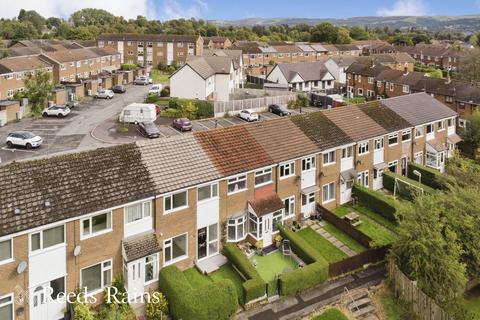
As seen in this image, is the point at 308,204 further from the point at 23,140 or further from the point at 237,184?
the point at 23,140

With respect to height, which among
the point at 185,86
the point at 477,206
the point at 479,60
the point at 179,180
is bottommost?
the point at 477,206

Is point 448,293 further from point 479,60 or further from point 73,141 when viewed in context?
point 479,60

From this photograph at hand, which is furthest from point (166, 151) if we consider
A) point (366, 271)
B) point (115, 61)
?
point (115, 61)

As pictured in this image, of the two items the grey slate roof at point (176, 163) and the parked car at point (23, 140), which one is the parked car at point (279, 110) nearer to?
the parked car at point (23, 140)

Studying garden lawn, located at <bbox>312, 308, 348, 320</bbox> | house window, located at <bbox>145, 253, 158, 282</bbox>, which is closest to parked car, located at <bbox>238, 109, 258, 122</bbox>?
house window, located at <bbox>145, 253, 158, 282</bbox>

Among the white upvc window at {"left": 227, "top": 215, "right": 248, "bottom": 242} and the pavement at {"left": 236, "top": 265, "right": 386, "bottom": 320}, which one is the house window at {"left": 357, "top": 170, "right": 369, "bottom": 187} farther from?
the white upvc window at {"left": 227, "top": 215, "right": 248, "bottom": 242}

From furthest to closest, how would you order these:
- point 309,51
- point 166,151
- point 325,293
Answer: point 309,51
point 166,151
point 325,293

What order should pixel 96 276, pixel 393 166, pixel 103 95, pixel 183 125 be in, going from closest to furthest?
pixel 96 276
pixel 393 166
pixel 183 125
pixel 103 95

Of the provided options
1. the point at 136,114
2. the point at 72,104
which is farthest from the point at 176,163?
the point at 72,104
